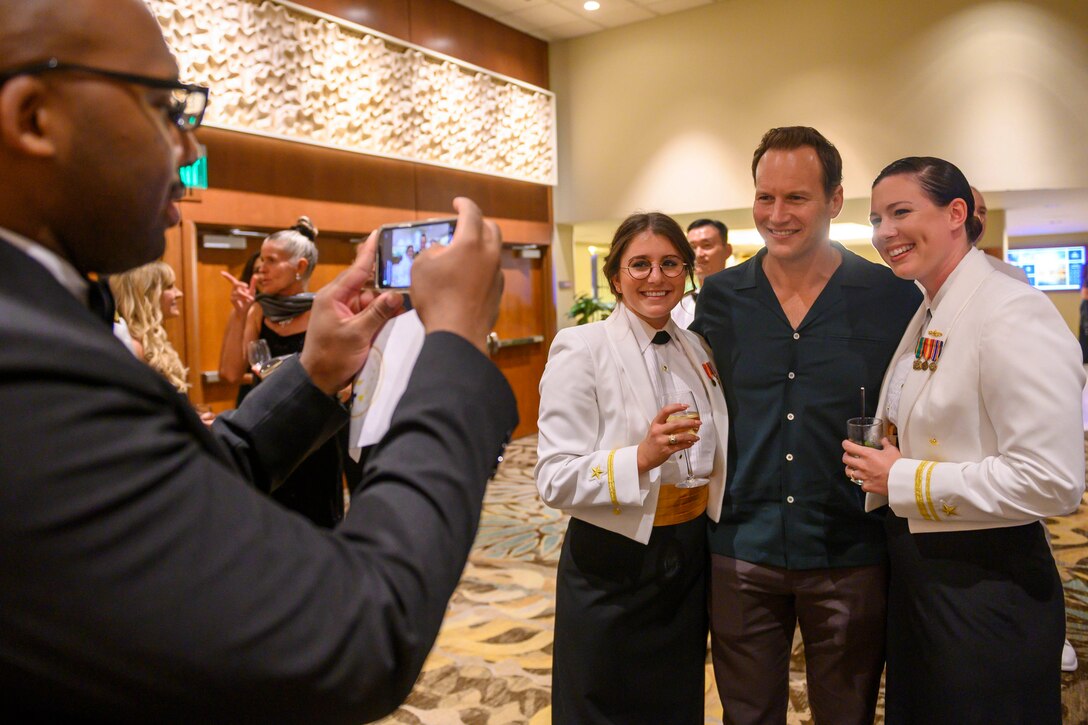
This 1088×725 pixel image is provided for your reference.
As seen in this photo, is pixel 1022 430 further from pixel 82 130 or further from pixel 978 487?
pixel 82 130

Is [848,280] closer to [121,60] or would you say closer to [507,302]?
[121,60]

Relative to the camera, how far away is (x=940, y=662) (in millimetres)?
1786

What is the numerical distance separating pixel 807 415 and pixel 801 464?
0.13 m

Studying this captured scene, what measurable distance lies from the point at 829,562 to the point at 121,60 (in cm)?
191

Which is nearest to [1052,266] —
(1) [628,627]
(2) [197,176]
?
(2) [197,176]

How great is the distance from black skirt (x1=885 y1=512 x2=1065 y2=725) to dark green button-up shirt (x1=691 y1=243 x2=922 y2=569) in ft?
0.77

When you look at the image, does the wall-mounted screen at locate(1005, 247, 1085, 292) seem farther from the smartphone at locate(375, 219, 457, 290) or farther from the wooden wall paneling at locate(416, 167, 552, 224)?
the smartphone at locate(375, 219, 457, 290)

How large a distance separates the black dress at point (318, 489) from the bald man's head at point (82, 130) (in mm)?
2247

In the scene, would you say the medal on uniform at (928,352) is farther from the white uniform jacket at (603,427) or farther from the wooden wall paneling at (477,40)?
the wooden wall paneling at (477,40)

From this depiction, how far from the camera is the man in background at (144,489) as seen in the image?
0.50 metres

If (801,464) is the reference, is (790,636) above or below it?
below

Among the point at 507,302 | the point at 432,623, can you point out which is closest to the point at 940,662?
the point at 432,623

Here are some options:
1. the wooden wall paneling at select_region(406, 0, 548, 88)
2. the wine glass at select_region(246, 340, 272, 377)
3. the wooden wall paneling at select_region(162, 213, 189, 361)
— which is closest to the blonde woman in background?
the wine glass at select_region(246, 340, 272, 377)

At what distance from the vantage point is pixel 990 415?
171 centimetres
